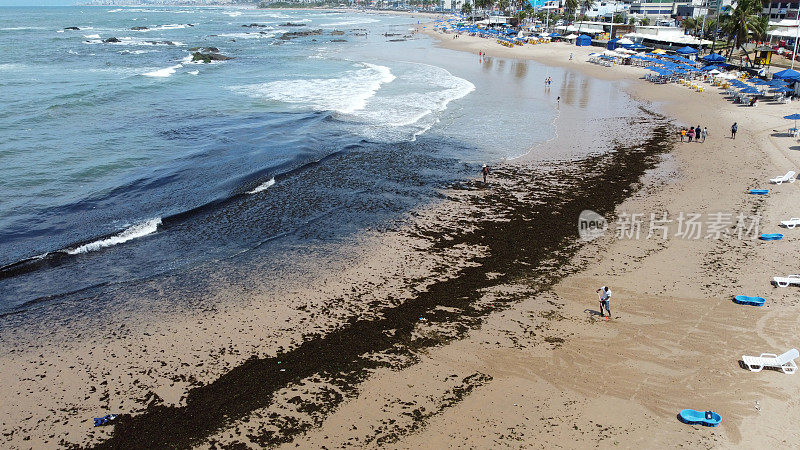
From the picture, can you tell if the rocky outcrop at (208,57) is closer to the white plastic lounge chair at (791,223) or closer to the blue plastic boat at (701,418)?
the white plastic lounge chair at (791,223)

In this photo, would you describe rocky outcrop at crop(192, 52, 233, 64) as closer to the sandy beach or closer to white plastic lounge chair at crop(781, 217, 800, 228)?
the sandy beach

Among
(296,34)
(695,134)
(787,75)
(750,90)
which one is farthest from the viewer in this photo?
(296,34)

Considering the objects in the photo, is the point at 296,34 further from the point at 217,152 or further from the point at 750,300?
the point at 750,300

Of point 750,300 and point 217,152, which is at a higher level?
point 217,152

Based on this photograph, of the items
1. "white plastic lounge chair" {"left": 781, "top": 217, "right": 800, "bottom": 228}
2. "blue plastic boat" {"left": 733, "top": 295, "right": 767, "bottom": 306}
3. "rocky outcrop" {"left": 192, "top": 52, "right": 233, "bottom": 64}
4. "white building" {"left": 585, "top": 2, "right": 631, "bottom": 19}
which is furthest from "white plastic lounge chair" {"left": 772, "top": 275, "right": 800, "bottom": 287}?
"white building" {"left": 585, "top": 2, "right": 631, "bottom": 19}

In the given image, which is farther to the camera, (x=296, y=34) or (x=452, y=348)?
(x=296, y=34)

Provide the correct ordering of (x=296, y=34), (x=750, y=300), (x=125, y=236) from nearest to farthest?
(x=750, y=300) < (x=125, y=236) < (x=296, y=34)

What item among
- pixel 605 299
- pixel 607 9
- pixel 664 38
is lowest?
pixel 605 299

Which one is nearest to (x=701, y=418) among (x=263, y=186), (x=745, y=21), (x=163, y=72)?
(x=263, y=186)

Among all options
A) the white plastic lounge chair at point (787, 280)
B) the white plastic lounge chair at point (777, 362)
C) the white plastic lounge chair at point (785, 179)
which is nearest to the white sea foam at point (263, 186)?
the white plastic lounge chair at point (777, 362)
